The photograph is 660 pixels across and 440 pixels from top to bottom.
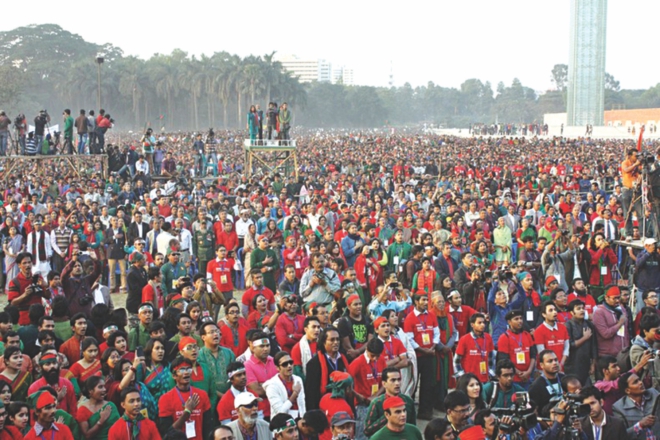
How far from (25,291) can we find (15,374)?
245 cm

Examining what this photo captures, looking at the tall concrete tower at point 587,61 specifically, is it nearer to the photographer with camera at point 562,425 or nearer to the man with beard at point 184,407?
the photographer with camera at point 562,425

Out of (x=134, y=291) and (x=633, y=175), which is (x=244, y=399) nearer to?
(x=134, y=291)

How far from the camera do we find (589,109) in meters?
89.6

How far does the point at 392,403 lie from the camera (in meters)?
5.57

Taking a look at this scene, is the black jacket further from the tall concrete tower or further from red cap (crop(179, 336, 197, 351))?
the tall concrete tower

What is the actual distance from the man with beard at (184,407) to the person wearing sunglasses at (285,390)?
0.52m

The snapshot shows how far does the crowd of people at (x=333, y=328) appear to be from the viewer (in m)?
6.06

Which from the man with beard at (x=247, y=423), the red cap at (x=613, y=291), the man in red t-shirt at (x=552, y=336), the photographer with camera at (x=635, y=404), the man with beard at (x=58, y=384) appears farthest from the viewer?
the red cap at (x=613, y=291)

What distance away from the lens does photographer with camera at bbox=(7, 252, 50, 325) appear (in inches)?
347

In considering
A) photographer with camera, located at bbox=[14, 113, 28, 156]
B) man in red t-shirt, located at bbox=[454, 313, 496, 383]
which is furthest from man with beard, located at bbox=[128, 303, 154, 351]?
photographer with camera, located at bbox=[14, 113, 28, 156]

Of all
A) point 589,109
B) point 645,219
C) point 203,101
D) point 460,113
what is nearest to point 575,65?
point 589,109

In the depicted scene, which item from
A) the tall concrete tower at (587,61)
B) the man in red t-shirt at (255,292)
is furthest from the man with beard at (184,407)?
the tall concrete tower at (587,61)

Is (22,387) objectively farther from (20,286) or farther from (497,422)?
(497,422)

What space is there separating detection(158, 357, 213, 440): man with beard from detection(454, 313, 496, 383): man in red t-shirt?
2.59 metres
